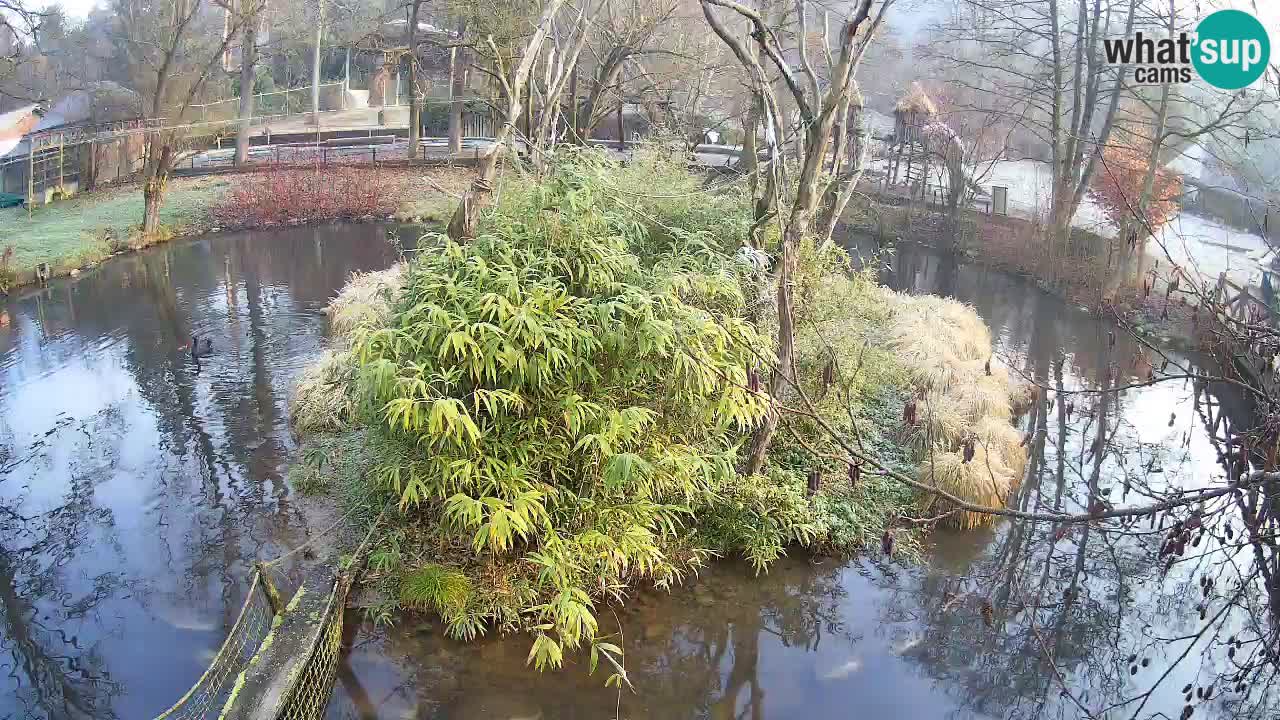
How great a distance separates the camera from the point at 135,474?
8.33 m

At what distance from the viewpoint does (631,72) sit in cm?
2241

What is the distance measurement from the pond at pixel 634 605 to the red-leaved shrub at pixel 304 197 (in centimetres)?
845

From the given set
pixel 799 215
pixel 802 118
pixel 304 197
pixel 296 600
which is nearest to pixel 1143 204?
pixel 802 118

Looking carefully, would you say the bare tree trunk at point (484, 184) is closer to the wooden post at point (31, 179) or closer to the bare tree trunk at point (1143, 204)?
the bare tree trunk at point (1143, 204)

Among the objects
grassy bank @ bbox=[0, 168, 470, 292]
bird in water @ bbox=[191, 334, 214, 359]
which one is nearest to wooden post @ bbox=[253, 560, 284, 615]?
bird in water @ bbox=[191, 334, 214, 359]

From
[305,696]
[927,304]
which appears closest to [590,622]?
[305,696]

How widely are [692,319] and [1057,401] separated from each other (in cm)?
594

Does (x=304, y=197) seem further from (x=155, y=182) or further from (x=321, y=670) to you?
(x=321, y=670)

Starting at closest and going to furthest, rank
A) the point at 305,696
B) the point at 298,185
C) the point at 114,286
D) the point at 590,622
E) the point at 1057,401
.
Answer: the point at 305,696 < the point at 590,622 < the point at 1057,401 < the point at 114,286 < the point at 298,185

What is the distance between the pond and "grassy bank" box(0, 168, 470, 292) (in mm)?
5791

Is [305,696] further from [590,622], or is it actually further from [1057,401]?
[1057,401]

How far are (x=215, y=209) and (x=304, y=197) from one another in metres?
1.63

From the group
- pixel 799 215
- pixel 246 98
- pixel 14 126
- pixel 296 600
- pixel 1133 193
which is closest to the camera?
pixel 296 600

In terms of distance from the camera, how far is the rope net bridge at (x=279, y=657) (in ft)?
16.3
